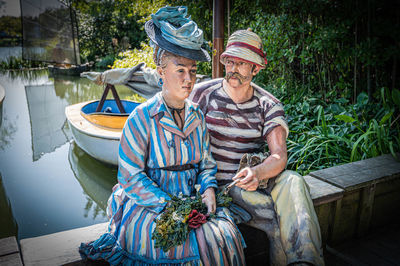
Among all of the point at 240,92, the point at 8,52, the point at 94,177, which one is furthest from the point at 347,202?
the point at 8,52

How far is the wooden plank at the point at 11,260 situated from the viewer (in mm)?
1543

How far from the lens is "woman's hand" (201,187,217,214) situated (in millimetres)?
1673

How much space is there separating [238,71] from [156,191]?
1011 millimetres

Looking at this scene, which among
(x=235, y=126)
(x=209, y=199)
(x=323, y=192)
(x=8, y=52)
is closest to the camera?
(x=209, y=199)

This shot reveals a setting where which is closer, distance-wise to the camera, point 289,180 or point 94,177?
point 289,180

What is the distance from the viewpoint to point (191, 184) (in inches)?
71.2

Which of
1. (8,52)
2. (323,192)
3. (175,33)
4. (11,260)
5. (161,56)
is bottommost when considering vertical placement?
(11,260)

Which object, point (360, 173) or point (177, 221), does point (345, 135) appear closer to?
point (360, 173)

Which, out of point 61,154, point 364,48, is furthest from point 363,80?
point 61,154

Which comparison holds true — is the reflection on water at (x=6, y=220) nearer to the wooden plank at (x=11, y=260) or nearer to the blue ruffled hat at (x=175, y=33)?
the wooden plank at (x=11, y=260)

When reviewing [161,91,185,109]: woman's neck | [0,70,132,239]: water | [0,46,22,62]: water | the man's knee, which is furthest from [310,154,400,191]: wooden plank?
[0,46,22,62]: water

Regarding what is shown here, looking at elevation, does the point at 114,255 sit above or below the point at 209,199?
below

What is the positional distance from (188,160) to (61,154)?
6.35 m

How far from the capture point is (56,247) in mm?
1675
